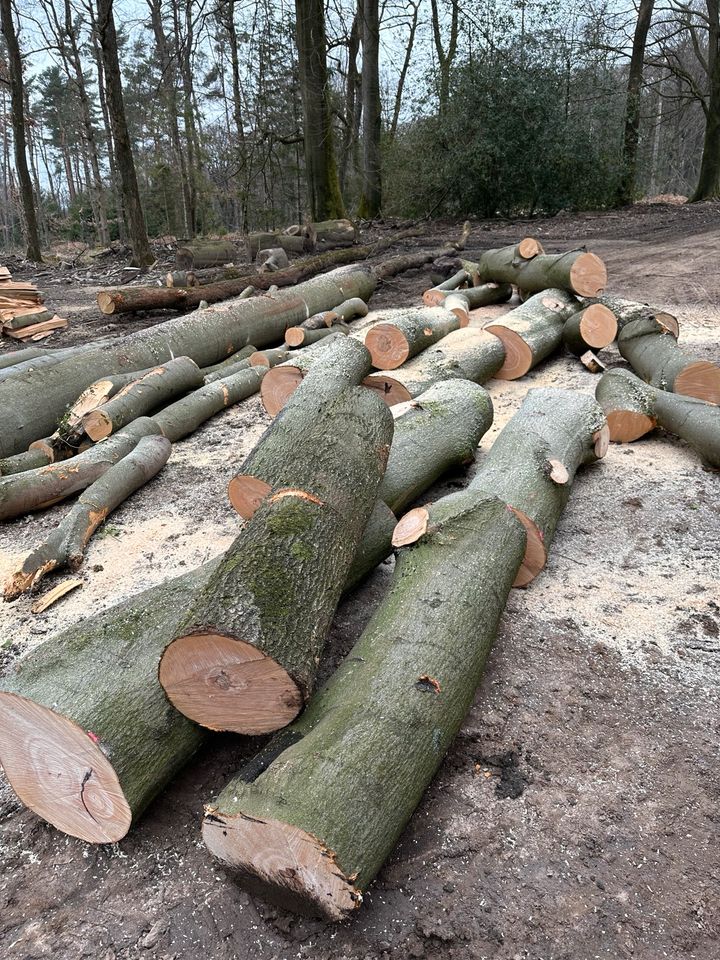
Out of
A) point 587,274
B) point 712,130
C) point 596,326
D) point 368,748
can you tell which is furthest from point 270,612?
point 712,130

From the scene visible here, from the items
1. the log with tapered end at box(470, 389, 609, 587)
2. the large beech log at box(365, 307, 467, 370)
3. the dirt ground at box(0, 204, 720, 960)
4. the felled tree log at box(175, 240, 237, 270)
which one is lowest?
the dirt ground at box(0, 204, 720, 960)

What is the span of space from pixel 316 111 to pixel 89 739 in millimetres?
15617

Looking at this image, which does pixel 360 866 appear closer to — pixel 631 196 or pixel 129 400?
pixel 129 400

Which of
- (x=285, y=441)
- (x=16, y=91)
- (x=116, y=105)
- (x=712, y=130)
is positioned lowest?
(x=285, y=441)

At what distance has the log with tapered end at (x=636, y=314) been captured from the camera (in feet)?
20.2

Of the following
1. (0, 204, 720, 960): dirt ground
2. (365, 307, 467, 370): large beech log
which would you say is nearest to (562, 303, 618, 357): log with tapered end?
(365, 307, 467, 370): large beech log

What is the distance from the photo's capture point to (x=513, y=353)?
6211mm

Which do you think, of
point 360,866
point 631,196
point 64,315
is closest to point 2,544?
point 360,866

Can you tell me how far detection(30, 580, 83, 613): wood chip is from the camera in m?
3.43

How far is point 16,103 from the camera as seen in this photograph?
14.2m

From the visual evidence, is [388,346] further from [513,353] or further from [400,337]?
[513,353]

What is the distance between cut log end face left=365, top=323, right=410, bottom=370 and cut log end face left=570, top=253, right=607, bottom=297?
214 centimetres

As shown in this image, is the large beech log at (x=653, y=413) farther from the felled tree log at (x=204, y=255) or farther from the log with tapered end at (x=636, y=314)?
the felled tree log at (x=204, y=255)

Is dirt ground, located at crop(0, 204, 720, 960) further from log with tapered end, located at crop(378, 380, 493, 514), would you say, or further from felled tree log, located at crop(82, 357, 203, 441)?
felled tree log, located at crop(82, 357, 203, 441)
